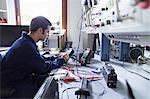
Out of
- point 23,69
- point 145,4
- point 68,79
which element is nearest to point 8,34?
point 23,69

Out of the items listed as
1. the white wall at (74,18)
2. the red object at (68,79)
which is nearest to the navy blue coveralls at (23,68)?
the red object at (68,79)

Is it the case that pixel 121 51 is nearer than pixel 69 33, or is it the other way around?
pixel 121 51

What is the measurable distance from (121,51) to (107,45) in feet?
0.64

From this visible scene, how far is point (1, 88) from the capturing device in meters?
1.70

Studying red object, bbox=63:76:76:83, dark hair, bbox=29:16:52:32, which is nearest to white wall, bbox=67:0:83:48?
dark hair, bbox=29:16:52:32

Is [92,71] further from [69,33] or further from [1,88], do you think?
[69,33]

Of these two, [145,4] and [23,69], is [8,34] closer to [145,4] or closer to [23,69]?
[23,69]

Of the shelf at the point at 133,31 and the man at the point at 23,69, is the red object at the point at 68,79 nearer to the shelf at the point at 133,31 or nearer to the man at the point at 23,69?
the man at the point at 23,69

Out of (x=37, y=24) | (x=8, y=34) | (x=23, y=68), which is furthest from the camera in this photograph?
(x=8, y=34)

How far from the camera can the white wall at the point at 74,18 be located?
366 centimetres

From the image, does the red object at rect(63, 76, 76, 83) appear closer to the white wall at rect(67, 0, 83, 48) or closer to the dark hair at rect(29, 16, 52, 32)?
the dark hair at rect(29, 16, 52, 32)

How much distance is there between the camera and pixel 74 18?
369 cm

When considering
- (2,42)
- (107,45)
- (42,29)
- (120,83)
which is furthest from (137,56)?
(2,42)

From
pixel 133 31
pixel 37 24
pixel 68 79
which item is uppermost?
pixel 37 24
